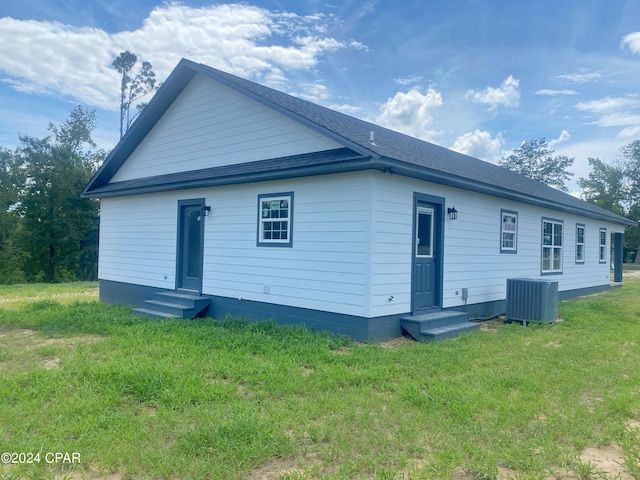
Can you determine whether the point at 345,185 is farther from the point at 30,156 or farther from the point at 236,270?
the point at 30,156

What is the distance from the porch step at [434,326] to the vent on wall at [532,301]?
57.6 inches

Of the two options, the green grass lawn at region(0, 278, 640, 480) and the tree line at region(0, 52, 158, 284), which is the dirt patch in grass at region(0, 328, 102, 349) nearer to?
the green grass lawn at region(0, 278, 640, 480)

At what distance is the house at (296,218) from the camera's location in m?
6.96

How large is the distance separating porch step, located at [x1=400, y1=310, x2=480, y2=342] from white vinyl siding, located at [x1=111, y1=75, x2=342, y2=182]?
323 centimetres

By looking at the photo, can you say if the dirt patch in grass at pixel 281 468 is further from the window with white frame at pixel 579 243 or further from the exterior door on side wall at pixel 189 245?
the window with white frame at pixel 579 243

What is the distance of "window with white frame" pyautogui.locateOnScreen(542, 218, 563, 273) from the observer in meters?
12.0

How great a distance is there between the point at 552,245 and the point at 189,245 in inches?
387

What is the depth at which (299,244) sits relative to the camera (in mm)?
7660

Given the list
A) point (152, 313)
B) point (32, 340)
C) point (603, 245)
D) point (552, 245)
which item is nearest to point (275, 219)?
point (152, 313)

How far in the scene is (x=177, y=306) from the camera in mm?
8906

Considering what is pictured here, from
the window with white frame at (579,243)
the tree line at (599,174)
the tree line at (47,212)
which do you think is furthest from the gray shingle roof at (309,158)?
the tree line at (599,174)

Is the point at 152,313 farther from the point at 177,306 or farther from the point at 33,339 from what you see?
the point at 33,339

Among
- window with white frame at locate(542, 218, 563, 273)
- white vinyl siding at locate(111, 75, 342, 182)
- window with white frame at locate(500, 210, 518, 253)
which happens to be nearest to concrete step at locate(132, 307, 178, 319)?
white vinyl siding at locate(111, 75, 342, 182)

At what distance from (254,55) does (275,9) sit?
11.2 ft
